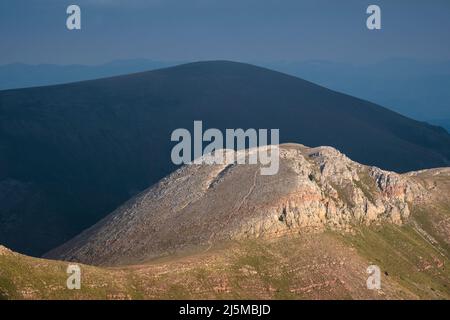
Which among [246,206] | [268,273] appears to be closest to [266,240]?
[246,206]

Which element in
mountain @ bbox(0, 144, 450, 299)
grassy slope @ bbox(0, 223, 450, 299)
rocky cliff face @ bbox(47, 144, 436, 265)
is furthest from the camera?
rocky cliff face @ bbox(47, 144, 436, 265)

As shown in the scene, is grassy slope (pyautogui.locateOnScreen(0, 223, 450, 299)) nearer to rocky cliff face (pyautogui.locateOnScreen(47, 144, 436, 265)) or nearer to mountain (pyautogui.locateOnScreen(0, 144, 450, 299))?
mountain (pyautogui.locateOnScreen(0, 144, 450, 299))

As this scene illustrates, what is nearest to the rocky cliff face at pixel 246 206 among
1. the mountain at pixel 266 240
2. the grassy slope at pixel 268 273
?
the mountain at pixel 266 240

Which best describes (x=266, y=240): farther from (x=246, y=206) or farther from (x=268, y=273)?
(x=268, y=273)

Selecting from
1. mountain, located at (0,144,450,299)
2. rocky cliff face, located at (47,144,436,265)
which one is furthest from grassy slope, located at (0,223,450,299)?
rocky cliff face, located at (47,144,436,265)
